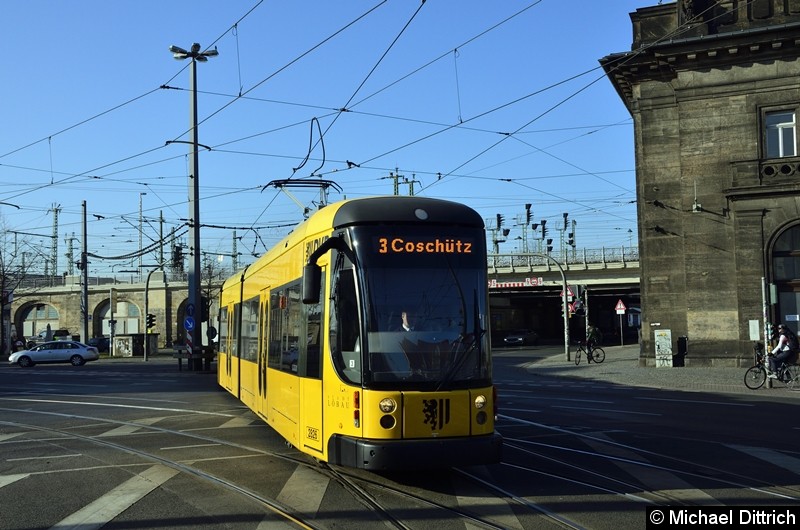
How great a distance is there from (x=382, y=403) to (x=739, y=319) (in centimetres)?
2440

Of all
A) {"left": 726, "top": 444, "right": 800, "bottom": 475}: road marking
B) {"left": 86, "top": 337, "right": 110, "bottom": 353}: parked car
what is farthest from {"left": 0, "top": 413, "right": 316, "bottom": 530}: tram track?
{"left": 86, "top": 337, "right": 110, "bottom": 353}: parked car

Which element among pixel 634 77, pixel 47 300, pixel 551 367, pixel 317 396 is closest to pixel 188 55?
pixel 634 77

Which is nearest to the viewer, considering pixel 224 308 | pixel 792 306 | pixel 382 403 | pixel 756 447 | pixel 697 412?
pixel 382 403

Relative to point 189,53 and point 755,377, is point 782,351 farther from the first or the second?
point 189,53

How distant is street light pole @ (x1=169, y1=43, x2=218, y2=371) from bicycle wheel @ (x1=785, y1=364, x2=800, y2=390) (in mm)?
21837

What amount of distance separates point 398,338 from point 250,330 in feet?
23.9

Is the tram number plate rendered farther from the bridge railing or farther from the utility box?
the bridge railing

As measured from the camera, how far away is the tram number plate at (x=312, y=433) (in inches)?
353

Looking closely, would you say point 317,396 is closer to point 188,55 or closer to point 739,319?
point 739,319

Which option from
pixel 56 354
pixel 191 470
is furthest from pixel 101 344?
pixel 191 470

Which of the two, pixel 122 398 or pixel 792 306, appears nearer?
pixel 122 398

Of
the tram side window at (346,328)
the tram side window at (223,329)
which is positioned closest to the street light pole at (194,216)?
the tram side window at (223,329)

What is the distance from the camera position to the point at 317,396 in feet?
29.3

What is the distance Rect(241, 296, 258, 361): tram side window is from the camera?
555 inches
